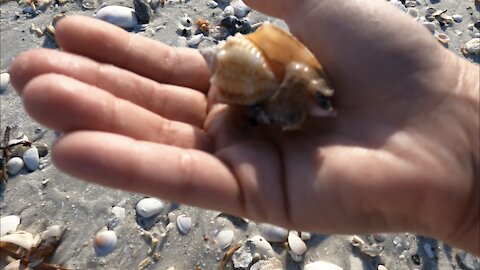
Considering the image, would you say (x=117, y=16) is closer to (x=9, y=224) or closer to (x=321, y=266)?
(x=9, y=224)

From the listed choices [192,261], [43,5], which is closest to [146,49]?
[192,261]

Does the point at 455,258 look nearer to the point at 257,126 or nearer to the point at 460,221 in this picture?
the point at 460,221

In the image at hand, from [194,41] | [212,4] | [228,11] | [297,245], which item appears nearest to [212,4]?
[212,4]

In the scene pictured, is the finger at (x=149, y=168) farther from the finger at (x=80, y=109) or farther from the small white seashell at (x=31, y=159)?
the small white seashell at (x=31, y=159)

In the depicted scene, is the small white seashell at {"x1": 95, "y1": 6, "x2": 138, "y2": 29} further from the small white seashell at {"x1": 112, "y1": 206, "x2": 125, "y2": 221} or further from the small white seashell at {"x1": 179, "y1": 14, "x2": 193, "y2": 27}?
the small white seashell at {"x1": 112, "y1": 206, "x2": 125, "y2": 221}

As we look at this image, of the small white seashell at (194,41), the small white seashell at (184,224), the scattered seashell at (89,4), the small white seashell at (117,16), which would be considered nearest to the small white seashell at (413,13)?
the small white seashell at (194,41)

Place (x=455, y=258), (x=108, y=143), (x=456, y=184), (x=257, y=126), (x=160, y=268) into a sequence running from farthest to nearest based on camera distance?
(x=455, y=258) < (x=160, y=268) < (x=257, y=126) < (x=456, y=184) < (x=108, y=143)
